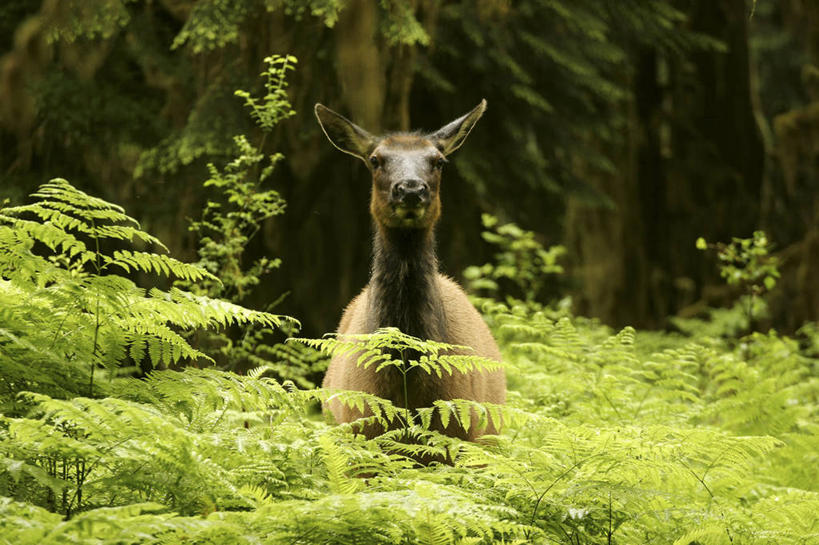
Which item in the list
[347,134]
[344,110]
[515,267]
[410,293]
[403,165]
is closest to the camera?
[410,293]

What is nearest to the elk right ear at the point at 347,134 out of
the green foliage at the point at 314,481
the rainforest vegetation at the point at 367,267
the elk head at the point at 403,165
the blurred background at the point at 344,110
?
the elk head at the point at 403,165

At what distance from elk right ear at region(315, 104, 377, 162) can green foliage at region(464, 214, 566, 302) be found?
3.11 m

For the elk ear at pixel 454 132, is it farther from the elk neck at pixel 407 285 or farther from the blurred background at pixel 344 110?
the blurred background at pixel 344 110

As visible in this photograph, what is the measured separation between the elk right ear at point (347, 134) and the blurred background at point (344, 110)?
44.1 inches

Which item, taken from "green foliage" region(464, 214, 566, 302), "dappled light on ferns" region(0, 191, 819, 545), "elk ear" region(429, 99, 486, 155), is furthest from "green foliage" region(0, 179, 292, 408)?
"green foliage" region(464, 214, 566, 302)

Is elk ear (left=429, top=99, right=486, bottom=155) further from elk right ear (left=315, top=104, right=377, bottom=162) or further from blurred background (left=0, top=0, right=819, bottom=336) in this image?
blurred background (left=0, top=0, right=819, bottom=336)

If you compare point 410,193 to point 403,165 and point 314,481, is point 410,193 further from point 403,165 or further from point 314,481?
point 314,481

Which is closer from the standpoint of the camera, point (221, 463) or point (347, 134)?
point (221, 463)

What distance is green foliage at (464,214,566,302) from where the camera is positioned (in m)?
10.4

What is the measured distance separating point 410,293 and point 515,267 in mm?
5139

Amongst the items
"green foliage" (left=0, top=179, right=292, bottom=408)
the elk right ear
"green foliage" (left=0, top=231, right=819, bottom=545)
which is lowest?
"green foliage" (left=0, top=231, right=819, bottom=545)

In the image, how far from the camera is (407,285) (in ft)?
20.9

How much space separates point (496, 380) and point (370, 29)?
13.5 ft

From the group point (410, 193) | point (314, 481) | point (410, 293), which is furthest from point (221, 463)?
point (410, 193)
